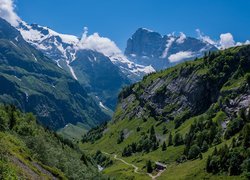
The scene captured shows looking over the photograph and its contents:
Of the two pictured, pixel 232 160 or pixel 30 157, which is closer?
pixel 30 157

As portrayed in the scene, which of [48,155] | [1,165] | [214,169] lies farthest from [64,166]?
[214,169]

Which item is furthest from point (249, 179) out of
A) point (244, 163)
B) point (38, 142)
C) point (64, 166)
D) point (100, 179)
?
point (38, 142)

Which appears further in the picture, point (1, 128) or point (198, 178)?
point (198, 178)

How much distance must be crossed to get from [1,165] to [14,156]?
36.0 metres

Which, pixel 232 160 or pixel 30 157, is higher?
pixel 232 160

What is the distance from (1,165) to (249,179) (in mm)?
144803

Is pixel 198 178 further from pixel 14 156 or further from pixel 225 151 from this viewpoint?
pixel 14 156

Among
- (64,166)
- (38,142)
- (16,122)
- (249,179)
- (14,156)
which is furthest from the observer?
(249,179)

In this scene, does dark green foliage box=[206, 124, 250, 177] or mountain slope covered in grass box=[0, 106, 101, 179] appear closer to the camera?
mountain slope covered in grass box=[0, 106, 101, 179]

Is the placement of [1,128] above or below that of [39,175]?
above

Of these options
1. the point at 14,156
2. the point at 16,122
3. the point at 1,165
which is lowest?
the point at 1,165

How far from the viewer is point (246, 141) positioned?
198 metres

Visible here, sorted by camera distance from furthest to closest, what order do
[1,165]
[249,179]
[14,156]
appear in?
[249,179], [14,156], [1,165]

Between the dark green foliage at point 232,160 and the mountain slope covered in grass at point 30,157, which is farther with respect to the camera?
the dark green foliage at point 232,160
